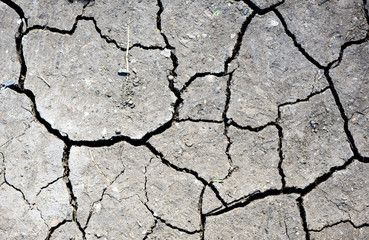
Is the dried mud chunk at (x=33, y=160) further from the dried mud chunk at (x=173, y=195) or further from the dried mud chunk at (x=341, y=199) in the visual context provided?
the dried mud chunk at (x=341, y=199)

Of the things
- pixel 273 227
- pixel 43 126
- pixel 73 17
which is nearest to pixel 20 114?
pixel 43 126

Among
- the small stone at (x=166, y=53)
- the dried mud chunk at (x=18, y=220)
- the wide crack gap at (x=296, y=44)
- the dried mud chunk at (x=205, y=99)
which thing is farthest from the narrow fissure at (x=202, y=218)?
the wide crack gap at (x=296, y=44)

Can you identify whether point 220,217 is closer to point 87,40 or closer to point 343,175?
point 343,175

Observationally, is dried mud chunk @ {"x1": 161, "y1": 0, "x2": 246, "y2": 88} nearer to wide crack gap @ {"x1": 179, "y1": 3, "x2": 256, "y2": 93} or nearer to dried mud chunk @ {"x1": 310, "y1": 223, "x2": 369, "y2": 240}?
wide crack gap @ {"x1": 179, "y1": 3, "x2": 256, "y2": 93}

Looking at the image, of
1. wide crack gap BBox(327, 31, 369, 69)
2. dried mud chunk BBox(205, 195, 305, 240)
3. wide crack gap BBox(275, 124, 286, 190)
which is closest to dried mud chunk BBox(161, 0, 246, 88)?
wide crack gap BBox(275, 124, 286, 190)

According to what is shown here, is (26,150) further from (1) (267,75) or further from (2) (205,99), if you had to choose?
(1) (267,75)

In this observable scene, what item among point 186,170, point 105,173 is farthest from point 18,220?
point 186,170
